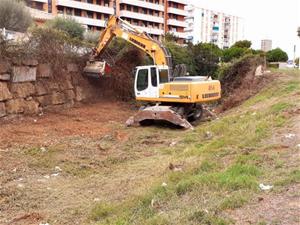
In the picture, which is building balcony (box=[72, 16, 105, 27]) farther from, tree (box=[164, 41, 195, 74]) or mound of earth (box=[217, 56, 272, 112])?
mound of earth (box=[217, 56, 272, 112])

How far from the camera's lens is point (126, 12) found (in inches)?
2419

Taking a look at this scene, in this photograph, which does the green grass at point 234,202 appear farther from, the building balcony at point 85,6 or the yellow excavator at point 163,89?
the building balcony at point 85,6

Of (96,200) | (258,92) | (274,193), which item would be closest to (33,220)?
(96,200)

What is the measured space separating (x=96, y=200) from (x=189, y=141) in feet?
15.0

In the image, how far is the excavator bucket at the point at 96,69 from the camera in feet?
53.3

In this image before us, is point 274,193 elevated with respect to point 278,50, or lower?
lower

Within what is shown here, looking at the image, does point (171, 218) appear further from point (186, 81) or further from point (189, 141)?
point (186, 81)

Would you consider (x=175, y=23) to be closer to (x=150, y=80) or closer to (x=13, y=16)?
(x=13, y=16)

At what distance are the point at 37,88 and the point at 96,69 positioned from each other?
307 cm

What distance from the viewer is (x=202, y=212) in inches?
166

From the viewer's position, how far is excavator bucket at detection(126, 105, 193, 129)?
12414 mm

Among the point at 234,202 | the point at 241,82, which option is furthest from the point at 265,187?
the point at 241,82

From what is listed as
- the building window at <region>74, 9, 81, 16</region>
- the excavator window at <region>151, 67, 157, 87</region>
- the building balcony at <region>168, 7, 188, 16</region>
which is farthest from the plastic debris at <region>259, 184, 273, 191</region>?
the building balcony at <region>168, 7, 188, 16</region>

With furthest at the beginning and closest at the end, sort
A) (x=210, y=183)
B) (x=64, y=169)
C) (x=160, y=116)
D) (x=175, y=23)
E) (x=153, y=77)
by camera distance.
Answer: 1. (x=175, y=23)
2. (x=153, y=77)
3. (x=160, y=116)
4. (x=64, y=169)
5. (x=210, y=183)
